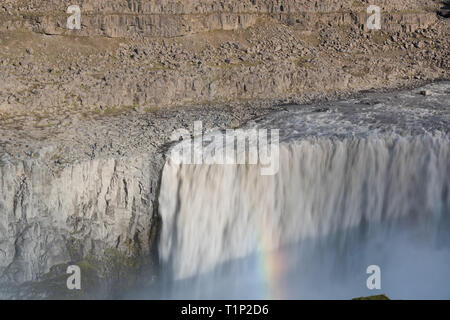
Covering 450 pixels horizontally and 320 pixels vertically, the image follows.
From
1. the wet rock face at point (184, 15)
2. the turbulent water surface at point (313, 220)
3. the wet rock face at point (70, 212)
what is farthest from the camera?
the wet rock face at point (184, 15)

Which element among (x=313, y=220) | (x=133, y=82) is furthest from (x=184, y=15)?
(x=313, y=220)

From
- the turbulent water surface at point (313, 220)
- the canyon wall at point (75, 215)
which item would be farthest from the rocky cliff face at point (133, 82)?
the turbulent water surface at point (313, 220)

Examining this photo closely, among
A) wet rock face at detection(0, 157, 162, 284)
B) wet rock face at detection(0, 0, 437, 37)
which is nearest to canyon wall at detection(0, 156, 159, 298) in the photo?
wet rock face at detection(0, 157, 162, 284)

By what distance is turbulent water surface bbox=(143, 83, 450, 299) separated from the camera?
55.3 feet

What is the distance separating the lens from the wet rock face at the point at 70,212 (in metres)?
15.7

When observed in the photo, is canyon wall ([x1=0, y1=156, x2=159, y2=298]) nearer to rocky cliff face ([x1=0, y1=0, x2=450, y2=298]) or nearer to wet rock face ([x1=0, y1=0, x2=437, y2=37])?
rocky cliff face ([x1=0, y1=0, x2=450, y2=298])

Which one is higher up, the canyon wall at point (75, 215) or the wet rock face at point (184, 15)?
the wet rock face at point (184, 15)

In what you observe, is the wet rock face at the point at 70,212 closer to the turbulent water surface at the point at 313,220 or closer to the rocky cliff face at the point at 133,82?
the rocky cliff face at the point at 133,82

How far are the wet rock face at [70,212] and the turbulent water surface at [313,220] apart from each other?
34.6 inches

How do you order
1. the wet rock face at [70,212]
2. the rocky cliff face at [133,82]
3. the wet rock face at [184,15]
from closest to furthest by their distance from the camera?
the wet rock face at [70,212] → the rocky cliff face at [133,82] → the wet rock face at [184,15]

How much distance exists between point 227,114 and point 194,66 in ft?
13.2

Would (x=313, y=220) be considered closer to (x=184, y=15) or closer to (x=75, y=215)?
(x=75, y=215)

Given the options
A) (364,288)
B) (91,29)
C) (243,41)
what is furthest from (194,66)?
(364,288)

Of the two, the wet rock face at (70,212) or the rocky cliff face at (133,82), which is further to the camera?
the rocky cliff face at (133,82)
